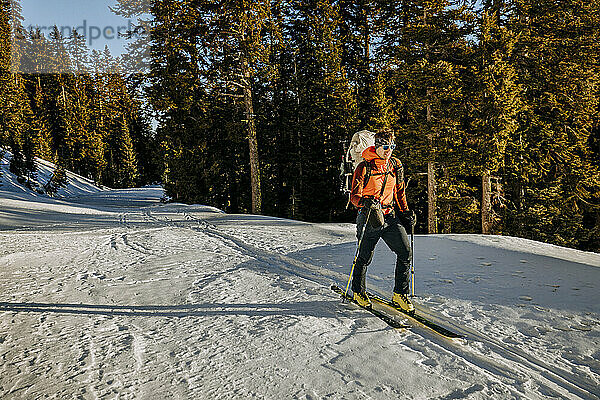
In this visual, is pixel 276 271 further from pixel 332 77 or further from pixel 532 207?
pixel 332 77

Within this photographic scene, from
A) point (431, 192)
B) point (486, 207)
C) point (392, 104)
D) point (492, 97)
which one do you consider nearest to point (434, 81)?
point (492, 97)

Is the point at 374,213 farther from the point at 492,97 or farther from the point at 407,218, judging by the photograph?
the point at 492,97

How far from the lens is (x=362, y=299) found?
4812 mm

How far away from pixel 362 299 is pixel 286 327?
1105 mm

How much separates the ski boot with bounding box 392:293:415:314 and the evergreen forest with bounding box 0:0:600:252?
13.3 m

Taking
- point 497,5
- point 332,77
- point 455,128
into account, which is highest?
point 497,5

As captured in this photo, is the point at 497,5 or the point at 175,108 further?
the point at 175,108

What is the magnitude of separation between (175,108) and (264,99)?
18.9ft

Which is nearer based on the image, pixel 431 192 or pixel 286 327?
pixel 286 327

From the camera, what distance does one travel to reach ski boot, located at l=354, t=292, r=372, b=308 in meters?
4.76

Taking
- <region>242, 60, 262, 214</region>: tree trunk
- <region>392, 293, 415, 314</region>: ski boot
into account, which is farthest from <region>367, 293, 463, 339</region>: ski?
<region>242, 60, 262, 214</region>: tree trunk

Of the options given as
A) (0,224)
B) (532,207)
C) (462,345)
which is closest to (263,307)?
(462,345)

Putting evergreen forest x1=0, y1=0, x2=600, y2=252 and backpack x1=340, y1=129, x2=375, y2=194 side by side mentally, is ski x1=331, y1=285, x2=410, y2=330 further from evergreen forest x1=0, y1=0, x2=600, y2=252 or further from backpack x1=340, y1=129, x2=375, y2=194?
evergreen forest x1=0, y1=0, x2=600, y2=252

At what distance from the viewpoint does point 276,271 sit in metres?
Answer: 6.73
